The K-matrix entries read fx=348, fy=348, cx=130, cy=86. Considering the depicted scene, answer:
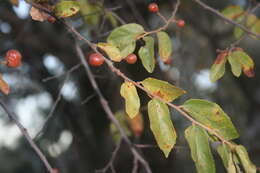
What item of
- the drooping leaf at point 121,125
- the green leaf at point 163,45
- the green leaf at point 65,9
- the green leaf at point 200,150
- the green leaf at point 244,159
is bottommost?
the drooping leaf at point 121,125

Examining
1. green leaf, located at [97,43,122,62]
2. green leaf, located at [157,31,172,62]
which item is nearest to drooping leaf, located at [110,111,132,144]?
green leaf, located at [157,31,172,62]

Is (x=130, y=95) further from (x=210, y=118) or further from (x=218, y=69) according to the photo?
(x=218, y=69)

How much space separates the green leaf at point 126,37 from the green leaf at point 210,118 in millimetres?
281

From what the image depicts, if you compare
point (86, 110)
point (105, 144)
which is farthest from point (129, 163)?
point (86, 110)

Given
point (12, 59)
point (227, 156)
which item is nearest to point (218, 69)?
point (227, 156)

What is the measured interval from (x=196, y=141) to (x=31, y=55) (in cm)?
223

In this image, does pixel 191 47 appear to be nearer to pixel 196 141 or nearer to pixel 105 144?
pixel 105 144

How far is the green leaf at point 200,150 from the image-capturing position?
0.96 m

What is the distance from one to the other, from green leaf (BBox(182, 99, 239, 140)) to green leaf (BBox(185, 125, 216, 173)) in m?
0.03

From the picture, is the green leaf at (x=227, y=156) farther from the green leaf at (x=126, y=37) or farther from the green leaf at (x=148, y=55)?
the green leaf at (x=126, y=37)

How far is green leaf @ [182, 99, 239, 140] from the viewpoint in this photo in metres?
0.99

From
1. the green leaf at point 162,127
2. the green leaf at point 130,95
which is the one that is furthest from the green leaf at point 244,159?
the green leaf at point 130,95

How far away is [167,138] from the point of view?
3.12 ft

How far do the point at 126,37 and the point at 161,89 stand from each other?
0.27 m
